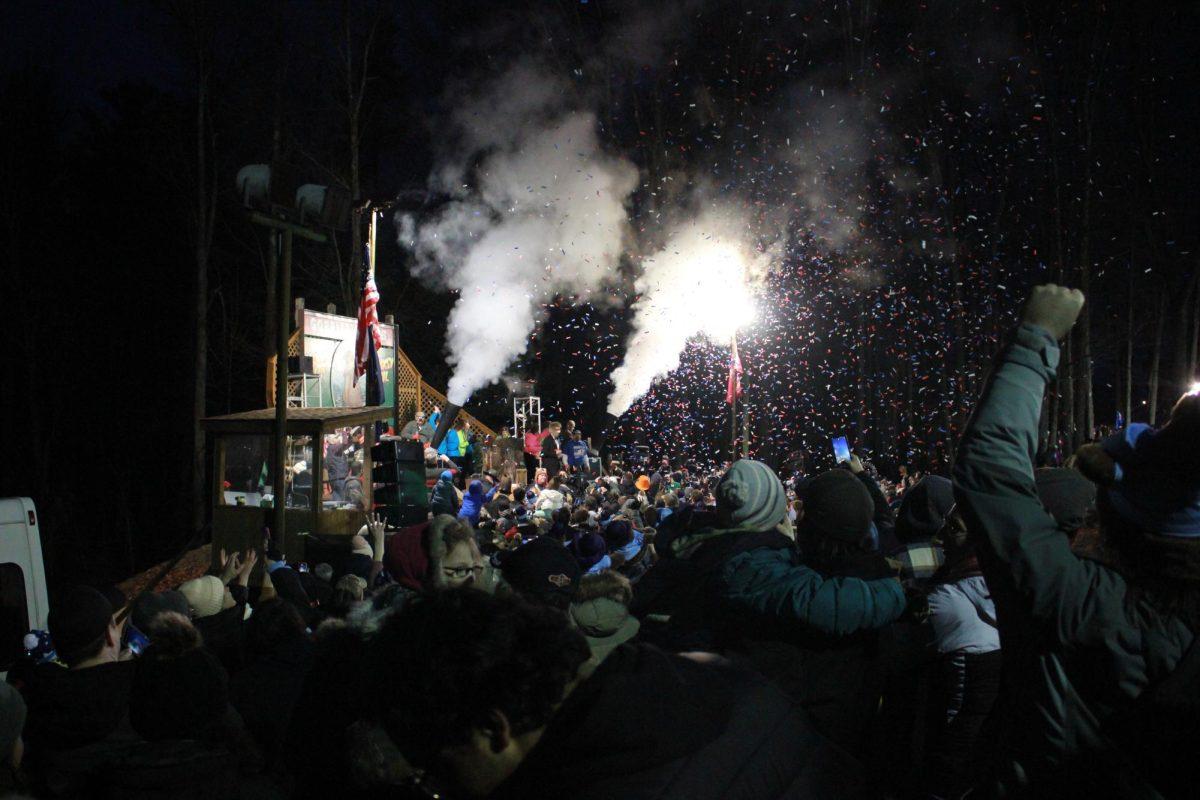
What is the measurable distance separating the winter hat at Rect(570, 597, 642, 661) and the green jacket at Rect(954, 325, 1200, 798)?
4.89 feet

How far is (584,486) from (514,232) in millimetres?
6400

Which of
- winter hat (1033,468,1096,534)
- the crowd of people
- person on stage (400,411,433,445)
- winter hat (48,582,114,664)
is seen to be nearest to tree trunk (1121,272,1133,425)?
person on stage (400,411,433,445)

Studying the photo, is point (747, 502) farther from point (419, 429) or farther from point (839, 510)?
point (419, 429)

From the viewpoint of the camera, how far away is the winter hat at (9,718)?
9.15 ft

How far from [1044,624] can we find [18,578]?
25.1 ft

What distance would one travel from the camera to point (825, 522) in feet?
10.2

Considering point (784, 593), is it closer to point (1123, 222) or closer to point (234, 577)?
point (234, 577)

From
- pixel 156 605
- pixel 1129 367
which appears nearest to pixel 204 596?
pixel 156 605

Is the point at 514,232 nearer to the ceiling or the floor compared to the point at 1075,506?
nearer to the ceiling

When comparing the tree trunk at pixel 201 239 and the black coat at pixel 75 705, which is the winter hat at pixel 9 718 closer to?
the black coat at pixel 75 705

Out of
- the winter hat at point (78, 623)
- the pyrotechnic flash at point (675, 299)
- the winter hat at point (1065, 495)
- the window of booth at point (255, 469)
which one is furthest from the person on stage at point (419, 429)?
the winter hat at point (1065, 495)

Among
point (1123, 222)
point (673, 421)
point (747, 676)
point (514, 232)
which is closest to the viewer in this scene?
point (747, 676)

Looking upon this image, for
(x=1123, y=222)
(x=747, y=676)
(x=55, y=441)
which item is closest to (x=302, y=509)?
(x=747, y=676)

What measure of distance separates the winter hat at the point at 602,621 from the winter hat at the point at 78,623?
6.08 feet
